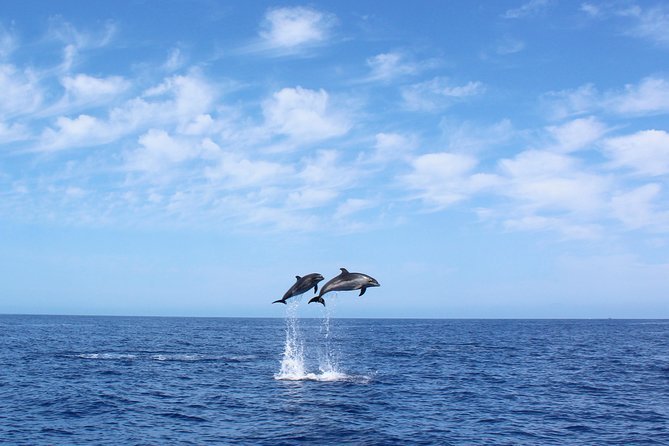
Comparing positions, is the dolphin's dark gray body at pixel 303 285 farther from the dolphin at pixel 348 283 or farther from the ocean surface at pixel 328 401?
the ocean surface at pixel 328 401

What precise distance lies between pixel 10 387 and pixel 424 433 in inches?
1422

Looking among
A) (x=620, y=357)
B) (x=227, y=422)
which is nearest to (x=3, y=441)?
(x=227, y=422)

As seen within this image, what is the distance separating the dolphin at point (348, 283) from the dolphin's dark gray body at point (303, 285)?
2.24 feet

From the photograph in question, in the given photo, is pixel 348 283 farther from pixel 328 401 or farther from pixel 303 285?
pixel 328 401

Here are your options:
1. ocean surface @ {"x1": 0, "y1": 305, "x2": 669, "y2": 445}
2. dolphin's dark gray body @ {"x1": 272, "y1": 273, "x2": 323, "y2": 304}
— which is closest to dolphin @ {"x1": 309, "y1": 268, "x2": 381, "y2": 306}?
dolphin's dark gray body @ {"x1": 272, "y1": 273, "x2": 323, "y2": 304}

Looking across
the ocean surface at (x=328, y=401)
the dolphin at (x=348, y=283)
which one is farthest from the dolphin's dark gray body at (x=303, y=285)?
the ocean surface at (x=328, y=401)

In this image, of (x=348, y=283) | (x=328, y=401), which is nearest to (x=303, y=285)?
(x=348, y=283)

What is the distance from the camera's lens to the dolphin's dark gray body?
100 feet

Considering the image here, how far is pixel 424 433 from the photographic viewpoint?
1340 inches

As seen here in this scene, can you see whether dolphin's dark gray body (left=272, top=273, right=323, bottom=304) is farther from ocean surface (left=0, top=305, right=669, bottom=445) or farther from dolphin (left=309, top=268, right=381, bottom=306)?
ocean surface (left=0, top=305, right=669, bottom=445)

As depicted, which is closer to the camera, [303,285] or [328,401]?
[303,285]

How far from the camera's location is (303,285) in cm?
3122

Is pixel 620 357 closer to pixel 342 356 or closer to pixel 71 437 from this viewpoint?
pixel 342 356

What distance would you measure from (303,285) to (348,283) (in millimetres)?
2508
